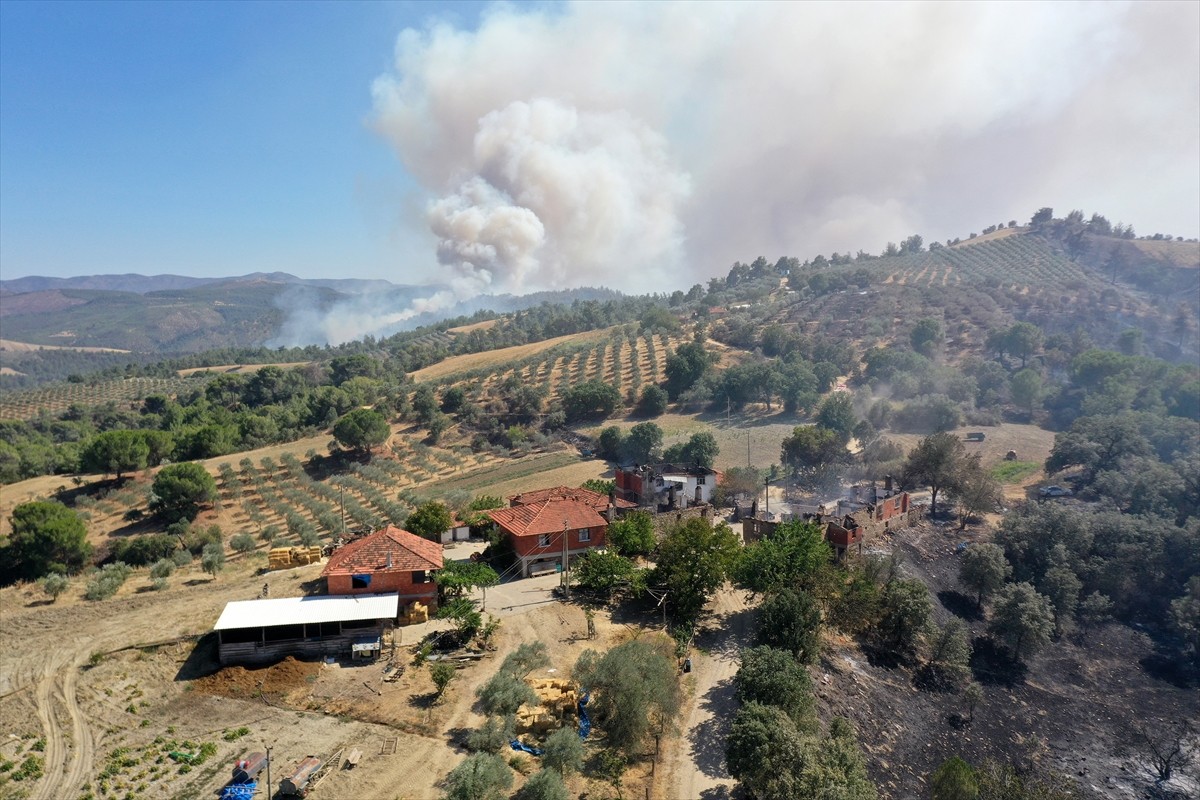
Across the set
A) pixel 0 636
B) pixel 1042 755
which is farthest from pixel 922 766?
pixel 0 636

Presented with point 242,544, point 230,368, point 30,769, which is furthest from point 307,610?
point 230,368

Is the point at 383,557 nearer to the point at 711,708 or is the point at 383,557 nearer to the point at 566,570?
the point at 566,570

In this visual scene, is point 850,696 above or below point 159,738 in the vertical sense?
A: below

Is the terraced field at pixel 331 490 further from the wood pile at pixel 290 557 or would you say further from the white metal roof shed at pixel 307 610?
the white metal roof shed at pixel 307 610

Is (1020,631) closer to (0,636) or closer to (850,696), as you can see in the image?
(850,696)

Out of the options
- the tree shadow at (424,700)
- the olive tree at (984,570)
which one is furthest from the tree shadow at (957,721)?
the tree shadow at (424,700)

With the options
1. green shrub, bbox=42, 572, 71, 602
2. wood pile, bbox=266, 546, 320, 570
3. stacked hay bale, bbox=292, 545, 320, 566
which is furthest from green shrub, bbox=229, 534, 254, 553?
green shrub, bbox=42, 572, 71, 602
